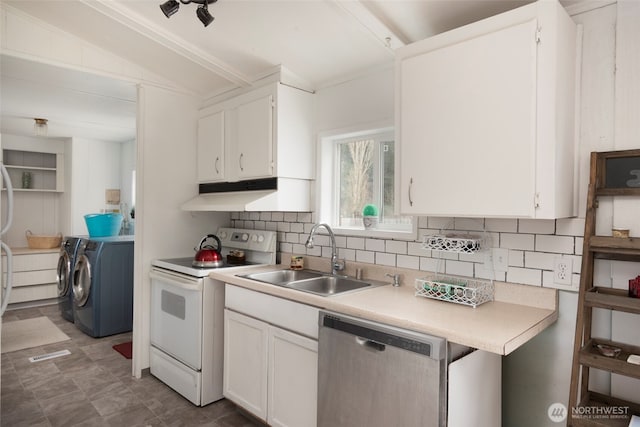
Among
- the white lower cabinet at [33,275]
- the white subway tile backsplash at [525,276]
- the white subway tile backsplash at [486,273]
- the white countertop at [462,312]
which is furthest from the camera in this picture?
the white lower cabinet at [33,275]

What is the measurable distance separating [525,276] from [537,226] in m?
0.24

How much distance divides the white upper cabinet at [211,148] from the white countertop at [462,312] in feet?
4.29

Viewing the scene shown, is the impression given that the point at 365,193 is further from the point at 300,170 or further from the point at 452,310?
the point at 452,310

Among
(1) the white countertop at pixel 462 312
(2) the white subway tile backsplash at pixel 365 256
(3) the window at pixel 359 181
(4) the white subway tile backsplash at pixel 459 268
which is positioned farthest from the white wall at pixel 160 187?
(4) the white subway tile backsplash at pixel 459 268

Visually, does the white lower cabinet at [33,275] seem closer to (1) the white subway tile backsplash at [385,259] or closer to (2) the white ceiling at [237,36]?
(2) the white ceiling at [237,36]

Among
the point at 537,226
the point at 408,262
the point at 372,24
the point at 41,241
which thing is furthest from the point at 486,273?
the point at 41,241

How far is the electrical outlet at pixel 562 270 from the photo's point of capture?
1.74 m

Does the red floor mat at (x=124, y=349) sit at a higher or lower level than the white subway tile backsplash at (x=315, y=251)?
lower

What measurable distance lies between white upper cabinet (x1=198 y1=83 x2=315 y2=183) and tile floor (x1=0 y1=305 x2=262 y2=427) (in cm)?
162

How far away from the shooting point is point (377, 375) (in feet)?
5.28

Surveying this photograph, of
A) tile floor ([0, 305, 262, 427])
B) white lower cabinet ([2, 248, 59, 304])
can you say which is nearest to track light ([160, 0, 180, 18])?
tile floor ([0, 305, 262, 427])

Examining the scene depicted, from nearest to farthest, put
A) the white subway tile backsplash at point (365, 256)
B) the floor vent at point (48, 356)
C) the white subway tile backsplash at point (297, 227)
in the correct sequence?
the white subway tile backsplash at point (365, 256), the white subway tile backsplash at point (297, 227), the floor vent at point (48, 356)

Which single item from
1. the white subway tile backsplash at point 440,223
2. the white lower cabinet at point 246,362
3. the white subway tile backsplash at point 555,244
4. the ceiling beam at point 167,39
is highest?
the ceiling beam at point 167,39

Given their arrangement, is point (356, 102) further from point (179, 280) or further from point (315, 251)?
point (179, 280)
